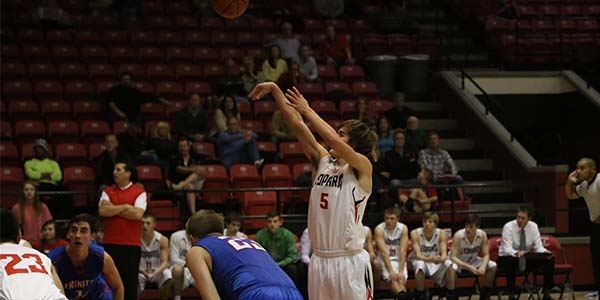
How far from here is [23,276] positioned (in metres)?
5.23

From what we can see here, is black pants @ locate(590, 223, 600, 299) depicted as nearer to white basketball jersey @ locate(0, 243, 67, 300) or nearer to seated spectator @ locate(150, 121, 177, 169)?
seated spectator @ locate(150, 121, 177, 169)

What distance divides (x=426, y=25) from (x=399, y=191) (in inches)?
275

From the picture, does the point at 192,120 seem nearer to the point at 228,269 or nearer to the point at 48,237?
the point at 48,237

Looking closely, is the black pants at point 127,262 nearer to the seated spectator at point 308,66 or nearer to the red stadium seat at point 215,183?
the red stadium seat at point 215,183

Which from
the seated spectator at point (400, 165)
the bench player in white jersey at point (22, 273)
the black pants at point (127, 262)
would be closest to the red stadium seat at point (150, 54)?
the seated spectator at point (400, 165)

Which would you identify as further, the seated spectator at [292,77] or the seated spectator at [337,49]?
the seated spectator at [337,49]

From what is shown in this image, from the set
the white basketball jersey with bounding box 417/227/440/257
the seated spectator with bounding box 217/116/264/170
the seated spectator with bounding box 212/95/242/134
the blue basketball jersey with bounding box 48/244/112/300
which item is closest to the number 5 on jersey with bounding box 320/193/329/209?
the blue basketball jersey with bounding box 48/244/112/300

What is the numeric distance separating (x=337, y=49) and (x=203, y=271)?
12047mm

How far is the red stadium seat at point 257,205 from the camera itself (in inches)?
494

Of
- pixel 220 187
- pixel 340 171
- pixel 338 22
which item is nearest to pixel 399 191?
pixel 220 187

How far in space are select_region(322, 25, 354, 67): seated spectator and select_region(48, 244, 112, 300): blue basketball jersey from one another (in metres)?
10.2

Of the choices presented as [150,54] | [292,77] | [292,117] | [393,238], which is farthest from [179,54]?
[292,117]

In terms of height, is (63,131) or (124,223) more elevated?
(63,131)

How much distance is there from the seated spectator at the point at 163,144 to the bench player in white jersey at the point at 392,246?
3069mm
